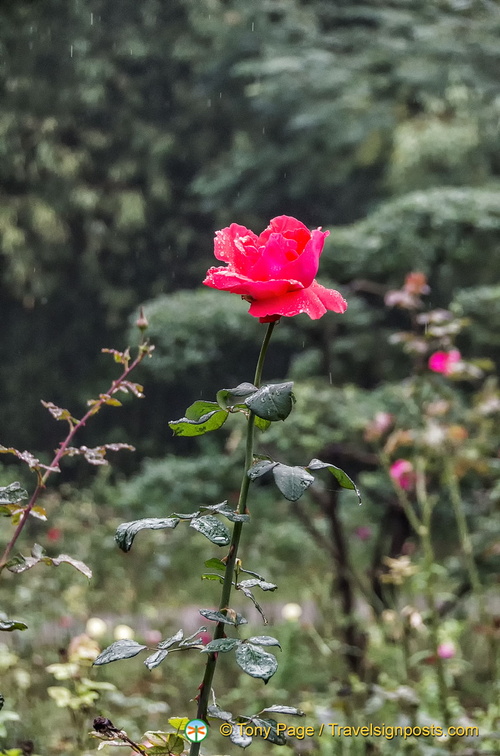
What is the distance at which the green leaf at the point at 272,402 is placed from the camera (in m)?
0.63

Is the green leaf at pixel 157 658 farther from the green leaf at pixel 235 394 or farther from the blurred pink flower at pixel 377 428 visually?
the blurred pink flower at pixel 377 428

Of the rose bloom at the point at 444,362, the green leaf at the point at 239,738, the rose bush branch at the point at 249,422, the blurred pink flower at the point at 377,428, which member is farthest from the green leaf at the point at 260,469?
the blurred pink flower at the point at 377,428

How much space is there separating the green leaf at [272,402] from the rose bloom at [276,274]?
0.23 ft

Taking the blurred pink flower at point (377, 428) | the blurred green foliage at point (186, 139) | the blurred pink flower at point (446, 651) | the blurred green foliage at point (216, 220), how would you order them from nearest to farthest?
the blurred pink flower at point (446, 651) < the blurred pink flower at point (377, 428) < the blurred green foliage at point (216, 220) < the blurred green foliage at point (186, 139)

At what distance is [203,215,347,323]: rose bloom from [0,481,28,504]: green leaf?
0.27 metres

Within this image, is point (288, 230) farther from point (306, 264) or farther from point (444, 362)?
point (444, 362)

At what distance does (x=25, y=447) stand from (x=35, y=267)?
1513mm

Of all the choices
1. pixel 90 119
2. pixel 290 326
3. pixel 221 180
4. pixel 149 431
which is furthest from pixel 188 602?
pixel 90 119

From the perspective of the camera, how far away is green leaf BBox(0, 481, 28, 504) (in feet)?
2.48

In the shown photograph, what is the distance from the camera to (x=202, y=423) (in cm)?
71

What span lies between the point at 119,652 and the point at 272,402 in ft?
0.81

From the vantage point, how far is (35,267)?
654 cm

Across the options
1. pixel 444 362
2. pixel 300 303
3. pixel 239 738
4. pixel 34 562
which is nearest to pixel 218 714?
pixel 239 738

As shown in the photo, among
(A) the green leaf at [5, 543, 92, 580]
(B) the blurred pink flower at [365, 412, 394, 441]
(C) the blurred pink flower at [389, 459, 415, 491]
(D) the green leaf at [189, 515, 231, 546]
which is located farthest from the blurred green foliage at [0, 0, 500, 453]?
(D) the green leaf at [189, 515, 231, 546]
